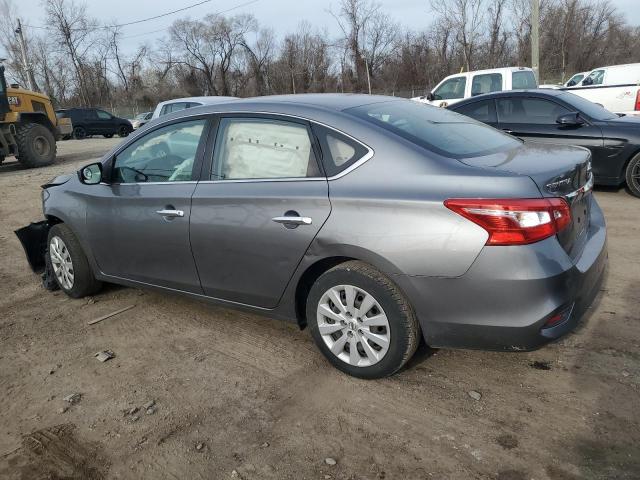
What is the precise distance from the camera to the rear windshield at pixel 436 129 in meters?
3.02

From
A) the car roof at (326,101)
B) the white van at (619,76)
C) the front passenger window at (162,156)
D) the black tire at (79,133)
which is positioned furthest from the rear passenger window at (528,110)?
the black tire at (79,133)

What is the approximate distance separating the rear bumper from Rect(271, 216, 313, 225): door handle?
633 millimetres

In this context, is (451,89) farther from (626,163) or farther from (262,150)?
(262,150)

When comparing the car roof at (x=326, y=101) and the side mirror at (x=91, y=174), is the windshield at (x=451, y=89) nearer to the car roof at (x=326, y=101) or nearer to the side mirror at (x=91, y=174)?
the car roof at (x=326, y=101)

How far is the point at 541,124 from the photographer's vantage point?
7.50 meters

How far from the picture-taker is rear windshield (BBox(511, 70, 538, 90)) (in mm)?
12414

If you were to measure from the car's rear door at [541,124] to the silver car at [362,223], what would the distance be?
412 cm

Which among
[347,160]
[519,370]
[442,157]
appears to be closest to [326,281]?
[347,160]

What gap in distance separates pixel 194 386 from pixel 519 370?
1.92 m

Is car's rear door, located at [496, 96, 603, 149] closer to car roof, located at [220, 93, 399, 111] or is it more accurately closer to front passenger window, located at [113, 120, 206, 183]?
car roof, located at [220, 93, 399, 111]

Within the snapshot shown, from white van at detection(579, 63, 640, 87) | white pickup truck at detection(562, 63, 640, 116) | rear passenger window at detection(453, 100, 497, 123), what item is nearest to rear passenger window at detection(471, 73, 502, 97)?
white pickup truck at detection(562, 63, 640, 116)

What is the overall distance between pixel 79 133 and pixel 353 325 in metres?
30.3

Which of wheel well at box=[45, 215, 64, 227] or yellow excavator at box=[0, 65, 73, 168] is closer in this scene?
wheel well at box=[45, 215, 64, 227]

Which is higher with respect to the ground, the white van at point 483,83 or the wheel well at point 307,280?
the white van at point 483,83
